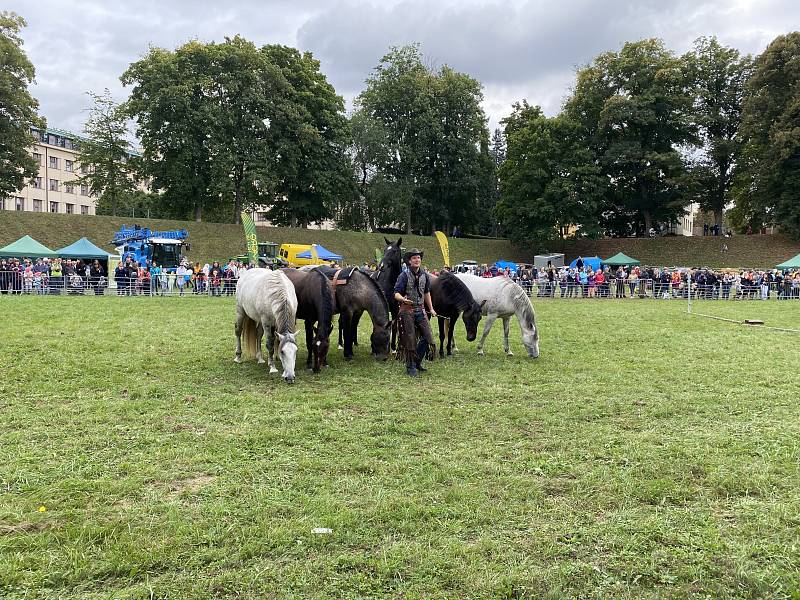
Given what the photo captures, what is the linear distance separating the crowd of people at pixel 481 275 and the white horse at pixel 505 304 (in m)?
14.3

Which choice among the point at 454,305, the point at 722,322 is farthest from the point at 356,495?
the point at 722,322

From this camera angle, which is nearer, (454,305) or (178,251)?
(454,305)

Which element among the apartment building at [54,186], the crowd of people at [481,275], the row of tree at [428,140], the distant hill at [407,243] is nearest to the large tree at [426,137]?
the row of tree at [428,140]

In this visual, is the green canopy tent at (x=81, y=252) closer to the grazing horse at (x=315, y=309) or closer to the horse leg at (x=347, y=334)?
the grazing horse at (x=315, y=309)

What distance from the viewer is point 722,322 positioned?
54.8 feet

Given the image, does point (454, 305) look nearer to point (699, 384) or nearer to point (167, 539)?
point (699, 384)

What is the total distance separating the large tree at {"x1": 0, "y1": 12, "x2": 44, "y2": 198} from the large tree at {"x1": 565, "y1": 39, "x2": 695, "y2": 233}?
42814 millimetres

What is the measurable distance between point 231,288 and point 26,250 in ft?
33.0

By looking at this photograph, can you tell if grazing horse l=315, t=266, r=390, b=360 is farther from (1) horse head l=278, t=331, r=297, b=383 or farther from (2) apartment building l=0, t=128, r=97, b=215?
(2) apartment building l=0, t=128, r=97, b=215

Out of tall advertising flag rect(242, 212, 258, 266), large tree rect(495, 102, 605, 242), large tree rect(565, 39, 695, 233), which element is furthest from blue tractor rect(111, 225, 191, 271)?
large tree rect(565, 39, 695, 233)

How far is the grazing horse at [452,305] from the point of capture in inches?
418

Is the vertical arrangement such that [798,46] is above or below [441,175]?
above

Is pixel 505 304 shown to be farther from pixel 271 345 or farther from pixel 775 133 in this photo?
pixel 775 133

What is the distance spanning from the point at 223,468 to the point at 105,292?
23.3 metres
